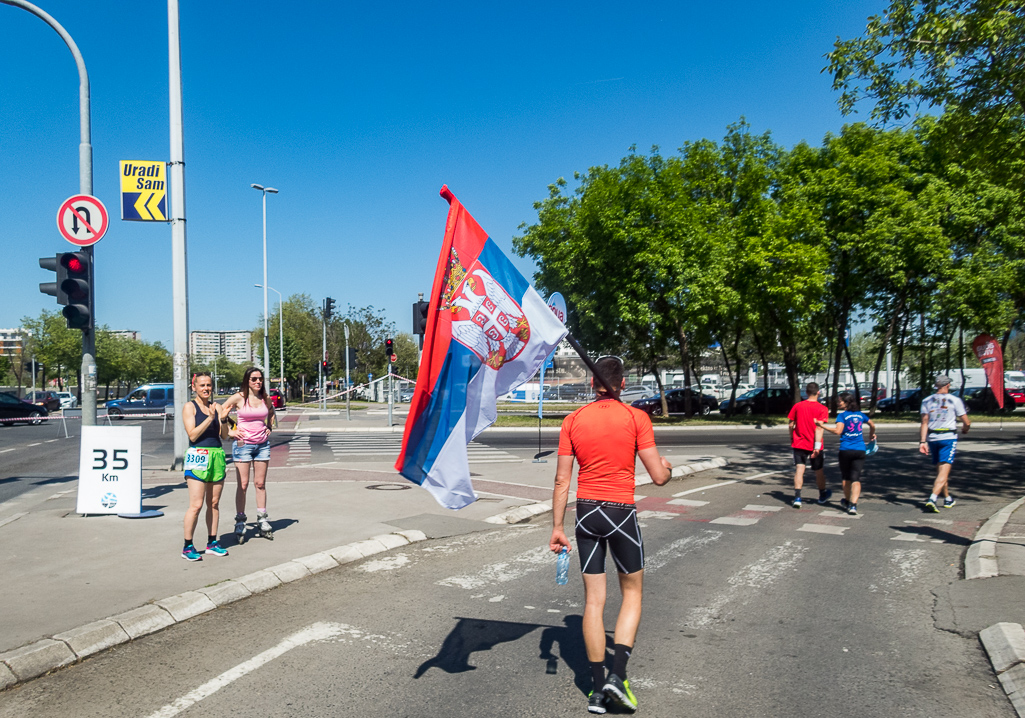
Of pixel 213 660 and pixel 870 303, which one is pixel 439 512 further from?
pixel 870 303

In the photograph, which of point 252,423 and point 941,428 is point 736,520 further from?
point 252,423

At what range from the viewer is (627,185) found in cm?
2988

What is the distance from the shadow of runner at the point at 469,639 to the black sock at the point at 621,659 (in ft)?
3.29

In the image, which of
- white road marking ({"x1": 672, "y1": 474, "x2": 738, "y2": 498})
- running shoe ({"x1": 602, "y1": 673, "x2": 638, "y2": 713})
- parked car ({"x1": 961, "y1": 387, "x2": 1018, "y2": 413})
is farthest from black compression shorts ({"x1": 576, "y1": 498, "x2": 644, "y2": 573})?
parked car ({"x1": 961, "y1": 387, "x2": 1018, "y2": 413})

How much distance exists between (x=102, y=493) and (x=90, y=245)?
3.25 metres

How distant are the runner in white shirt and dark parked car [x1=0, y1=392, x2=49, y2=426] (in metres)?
36.4

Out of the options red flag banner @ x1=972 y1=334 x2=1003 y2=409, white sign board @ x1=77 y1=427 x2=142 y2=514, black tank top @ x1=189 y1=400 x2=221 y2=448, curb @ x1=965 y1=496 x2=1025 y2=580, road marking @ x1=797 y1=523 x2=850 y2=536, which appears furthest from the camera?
red flag banner @ x1=972 y1=334 x2=1003 y2=409

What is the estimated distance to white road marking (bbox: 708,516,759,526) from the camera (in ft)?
31.2

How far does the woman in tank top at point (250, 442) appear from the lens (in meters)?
7.86

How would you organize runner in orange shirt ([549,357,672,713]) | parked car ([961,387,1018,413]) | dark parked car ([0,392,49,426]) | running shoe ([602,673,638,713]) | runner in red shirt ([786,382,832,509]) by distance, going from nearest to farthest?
running shoe ([602,673,638,713]) < runner in orange shirt ([549,357,672,713]) < runner in red shirt ([786,382,832,509]) < dark parked car ([0,392,49,426]) < parked car ([961,387,1018,413])

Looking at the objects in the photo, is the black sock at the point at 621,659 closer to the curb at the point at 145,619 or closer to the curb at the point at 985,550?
the curb at the point at 145,619

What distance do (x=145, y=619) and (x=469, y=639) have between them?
7.56 feet

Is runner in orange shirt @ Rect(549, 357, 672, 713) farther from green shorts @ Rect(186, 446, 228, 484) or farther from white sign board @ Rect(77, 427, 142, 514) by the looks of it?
white sign board @ Rect(77, 427, 142, 514)

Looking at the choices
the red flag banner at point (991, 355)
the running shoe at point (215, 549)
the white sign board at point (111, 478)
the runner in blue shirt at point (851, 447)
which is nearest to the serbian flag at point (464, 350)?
the running shoe at point (215, 549)
